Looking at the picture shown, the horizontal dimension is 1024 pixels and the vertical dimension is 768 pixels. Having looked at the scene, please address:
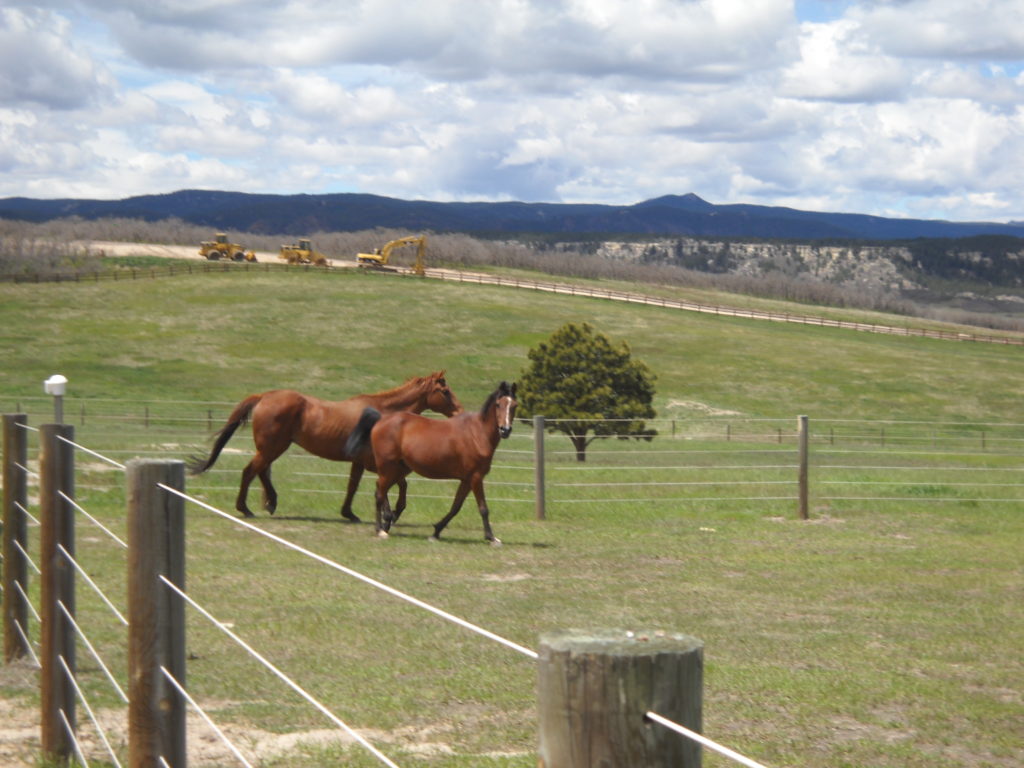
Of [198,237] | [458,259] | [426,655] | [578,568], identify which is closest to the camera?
[426,655]

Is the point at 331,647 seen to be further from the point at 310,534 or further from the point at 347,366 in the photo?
the point at 347,366

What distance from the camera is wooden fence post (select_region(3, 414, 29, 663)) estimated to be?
7.21 m

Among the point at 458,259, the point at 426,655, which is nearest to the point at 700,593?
the point at 426,655

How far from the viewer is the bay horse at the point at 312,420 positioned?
54.7ft

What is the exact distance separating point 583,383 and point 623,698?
3318cm

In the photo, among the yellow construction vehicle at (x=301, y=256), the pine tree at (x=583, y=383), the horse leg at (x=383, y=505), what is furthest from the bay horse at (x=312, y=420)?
the yellow construction vehicle at (x=301, y=256)

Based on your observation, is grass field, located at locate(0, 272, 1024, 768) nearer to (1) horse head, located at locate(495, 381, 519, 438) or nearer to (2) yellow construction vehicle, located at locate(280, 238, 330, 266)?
(1) horse head, located at locate(495, 381, 519, 438)

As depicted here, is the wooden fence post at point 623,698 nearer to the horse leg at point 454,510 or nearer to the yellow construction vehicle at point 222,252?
the horse leg at point 454,510

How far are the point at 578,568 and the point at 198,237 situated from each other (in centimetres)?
14738

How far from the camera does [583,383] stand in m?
35.2

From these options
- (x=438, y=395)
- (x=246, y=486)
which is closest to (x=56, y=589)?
(x=246, y=486)

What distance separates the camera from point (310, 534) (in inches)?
597

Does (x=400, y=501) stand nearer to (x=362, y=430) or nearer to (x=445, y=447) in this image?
(x=362, y=430)

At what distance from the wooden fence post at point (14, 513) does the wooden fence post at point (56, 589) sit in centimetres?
127
